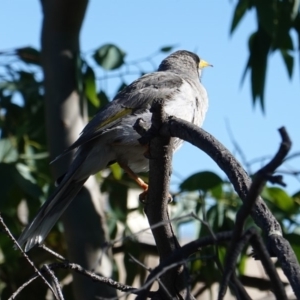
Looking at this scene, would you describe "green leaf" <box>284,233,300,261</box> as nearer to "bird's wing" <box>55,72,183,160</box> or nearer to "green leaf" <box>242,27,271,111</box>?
"bird's wing" <box>55,72,183,160</box>

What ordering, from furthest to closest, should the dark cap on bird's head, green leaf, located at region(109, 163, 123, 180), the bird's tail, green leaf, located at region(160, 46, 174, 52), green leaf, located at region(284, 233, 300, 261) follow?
the dark cap on bird's head
green leaf, located at region(160, 46, 174, 52)
green leaf, located at region(109, 163, 123, 180)
green leaf, located at region(284, 233, 300, 261)
the bird's tail

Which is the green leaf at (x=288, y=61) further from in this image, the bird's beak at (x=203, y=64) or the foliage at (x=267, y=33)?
the bird's beak at (x=203, y=64)

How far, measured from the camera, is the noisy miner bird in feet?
10.5

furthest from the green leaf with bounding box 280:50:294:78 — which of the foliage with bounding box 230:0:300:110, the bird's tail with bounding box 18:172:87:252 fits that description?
the bird's tail with bounding box 18:172:87:252

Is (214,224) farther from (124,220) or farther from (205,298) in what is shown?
(205,298)

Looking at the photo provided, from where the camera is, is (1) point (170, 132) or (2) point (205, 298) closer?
(1) point (170, 132)

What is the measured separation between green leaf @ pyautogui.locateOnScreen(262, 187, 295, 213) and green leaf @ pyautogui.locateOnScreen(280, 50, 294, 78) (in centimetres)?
79

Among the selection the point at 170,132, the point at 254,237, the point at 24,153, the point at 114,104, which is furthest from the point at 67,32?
the point at 254,237

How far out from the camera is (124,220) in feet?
12.9

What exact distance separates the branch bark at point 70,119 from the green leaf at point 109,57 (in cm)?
33

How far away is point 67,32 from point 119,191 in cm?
88

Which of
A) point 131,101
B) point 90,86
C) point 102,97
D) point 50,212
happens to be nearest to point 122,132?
point 131,101

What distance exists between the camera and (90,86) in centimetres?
392

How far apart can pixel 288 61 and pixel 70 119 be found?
1.27 meters
